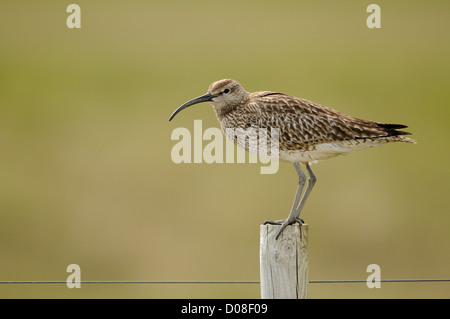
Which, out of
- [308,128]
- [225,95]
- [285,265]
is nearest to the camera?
[285,265]

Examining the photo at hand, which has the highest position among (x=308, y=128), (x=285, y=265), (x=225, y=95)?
(x=225, y=95)

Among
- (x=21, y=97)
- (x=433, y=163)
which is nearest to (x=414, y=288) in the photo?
(x=433, y=163)

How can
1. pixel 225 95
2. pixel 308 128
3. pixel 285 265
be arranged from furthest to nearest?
pixel 225 95 → pixel 308 128 → pixel 285 265

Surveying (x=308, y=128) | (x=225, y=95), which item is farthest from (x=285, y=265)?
(x=225, y=95)

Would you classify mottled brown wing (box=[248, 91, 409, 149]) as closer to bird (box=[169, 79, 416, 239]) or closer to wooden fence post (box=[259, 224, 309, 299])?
bird (box=[169, 79, 416, 239])

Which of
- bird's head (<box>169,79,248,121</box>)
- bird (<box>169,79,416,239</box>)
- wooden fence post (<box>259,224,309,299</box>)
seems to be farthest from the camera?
bird's head (<box>169,79,248,121</box>)

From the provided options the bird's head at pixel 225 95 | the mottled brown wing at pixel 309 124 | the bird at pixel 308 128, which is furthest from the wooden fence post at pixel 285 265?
the bird's head at pixel 225 95

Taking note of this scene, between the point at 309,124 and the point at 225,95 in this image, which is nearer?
the point at 309,124

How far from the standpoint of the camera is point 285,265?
7.66m

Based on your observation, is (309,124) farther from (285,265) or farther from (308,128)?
(285,265)

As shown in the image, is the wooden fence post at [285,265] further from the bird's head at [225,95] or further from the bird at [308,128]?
the bird's head at [225,95]

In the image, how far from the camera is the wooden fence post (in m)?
7.65

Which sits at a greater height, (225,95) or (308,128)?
(225,95)

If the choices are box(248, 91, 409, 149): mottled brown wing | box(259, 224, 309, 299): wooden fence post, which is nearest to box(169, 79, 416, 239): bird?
box(248, 91, 409, 149): mottled brown wing
